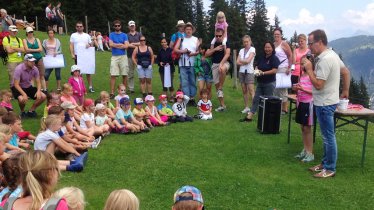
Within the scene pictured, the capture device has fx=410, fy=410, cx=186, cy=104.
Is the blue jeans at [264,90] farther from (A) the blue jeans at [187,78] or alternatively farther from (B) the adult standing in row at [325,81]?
(B) the adult standing in row at [325,81]

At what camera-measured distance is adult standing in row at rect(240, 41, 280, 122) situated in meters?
9.33

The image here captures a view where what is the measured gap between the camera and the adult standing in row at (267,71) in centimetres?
933

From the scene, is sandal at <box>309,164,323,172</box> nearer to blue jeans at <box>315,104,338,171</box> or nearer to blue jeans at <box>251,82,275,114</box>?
blue jeans at <box>315,104,338,171</box>

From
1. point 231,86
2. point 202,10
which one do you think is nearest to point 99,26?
point 202,10

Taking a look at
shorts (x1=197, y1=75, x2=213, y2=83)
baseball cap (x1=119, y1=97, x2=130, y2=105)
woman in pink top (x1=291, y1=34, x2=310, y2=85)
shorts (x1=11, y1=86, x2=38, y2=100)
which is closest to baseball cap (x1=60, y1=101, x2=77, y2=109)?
baseball cap (x1=119, y1=97, x2=130, y2=105)

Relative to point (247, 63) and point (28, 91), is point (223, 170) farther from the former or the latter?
point (28, 91)

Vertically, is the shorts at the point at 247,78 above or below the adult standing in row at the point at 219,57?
below

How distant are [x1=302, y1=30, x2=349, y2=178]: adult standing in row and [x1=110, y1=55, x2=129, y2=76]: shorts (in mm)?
6776

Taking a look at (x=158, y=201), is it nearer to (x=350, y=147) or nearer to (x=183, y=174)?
(x=183, y=174)

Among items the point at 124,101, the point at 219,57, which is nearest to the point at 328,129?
the point at 124,101

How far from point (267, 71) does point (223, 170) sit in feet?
11.8

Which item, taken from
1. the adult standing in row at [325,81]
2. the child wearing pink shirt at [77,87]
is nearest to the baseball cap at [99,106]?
the child wearing pink shirt at [77,87]

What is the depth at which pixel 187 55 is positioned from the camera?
1102cm

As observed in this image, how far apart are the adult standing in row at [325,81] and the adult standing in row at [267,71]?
3147 millimetres
